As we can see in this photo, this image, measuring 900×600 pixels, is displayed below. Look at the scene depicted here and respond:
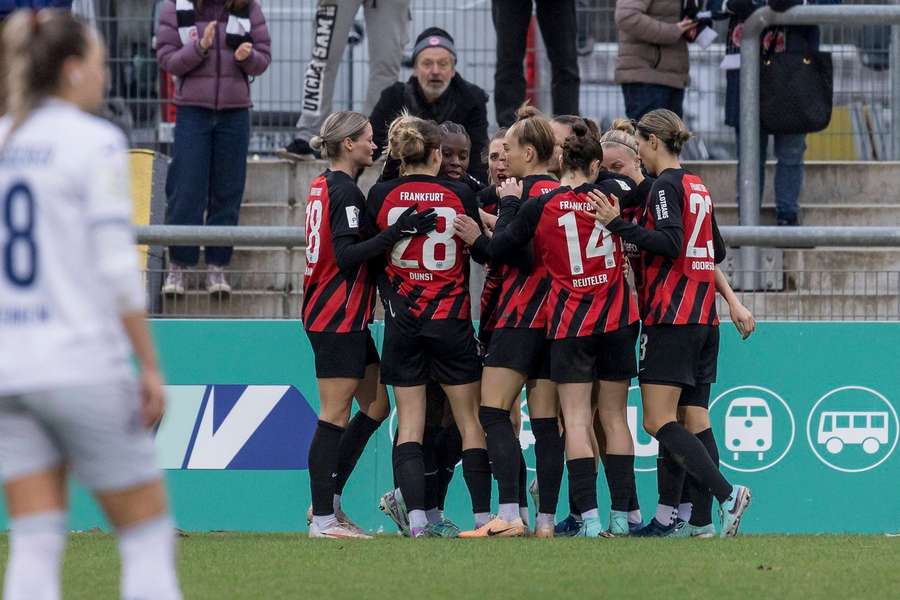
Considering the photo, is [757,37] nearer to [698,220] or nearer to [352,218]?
[698,220]

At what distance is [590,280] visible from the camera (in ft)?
23.9

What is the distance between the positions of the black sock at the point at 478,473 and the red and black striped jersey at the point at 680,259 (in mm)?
1027

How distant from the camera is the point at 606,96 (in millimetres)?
12258

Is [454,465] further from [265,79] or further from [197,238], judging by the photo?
[265,79]

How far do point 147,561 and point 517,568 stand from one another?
2427 mm

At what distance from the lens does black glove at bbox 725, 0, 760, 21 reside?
10.2 meters

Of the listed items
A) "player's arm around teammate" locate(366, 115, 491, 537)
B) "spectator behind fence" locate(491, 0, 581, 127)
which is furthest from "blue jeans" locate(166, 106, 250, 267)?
"player's arm around teammate" locate(366, 115, 491, 537)

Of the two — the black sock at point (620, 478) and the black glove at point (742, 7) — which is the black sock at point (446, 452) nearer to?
the black sock at point (620, 478)

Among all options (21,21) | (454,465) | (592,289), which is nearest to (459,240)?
(592,289)

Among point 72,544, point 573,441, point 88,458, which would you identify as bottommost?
point 72,544

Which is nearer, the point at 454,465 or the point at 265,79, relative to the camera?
the point at 454,465

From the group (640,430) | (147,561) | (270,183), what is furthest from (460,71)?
(147,561)

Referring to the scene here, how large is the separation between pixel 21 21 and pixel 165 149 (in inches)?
314

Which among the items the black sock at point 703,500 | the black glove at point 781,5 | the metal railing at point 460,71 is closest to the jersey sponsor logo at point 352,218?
the black sock at point 703,500
